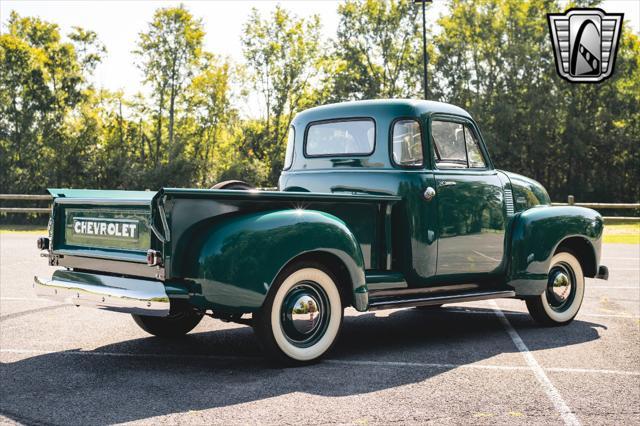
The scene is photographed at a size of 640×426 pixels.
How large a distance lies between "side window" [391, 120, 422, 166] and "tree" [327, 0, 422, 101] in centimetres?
3963

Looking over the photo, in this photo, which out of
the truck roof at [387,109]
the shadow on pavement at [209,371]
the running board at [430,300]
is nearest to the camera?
the shadow on pavement at [209,371]

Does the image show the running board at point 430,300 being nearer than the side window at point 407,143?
Yes

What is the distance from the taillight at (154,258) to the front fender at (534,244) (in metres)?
3.60

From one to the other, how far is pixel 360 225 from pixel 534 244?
2104 mm

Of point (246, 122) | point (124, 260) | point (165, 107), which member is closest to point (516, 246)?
point (124, 260)

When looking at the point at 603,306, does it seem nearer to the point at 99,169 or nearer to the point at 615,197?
the point at 99,169

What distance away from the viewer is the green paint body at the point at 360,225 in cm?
505

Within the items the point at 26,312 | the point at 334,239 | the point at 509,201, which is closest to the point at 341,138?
the point at 509,201

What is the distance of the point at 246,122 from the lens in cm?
4459

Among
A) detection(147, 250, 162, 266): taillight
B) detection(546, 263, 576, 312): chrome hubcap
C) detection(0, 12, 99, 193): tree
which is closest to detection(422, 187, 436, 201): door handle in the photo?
detection(546, 263, 576, 312): chrome hubcap

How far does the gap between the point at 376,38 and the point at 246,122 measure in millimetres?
9874

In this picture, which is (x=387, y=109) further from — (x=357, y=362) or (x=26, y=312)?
(x=26, y=312)

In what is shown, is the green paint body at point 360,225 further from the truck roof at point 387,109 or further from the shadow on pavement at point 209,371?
the shadow on pavement at point 209,371

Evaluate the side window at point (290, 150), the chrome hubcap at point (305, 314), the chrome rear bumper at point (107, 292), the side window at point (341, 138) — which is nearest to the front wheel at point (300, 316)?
the chrome hubcap at point (305, 314)
